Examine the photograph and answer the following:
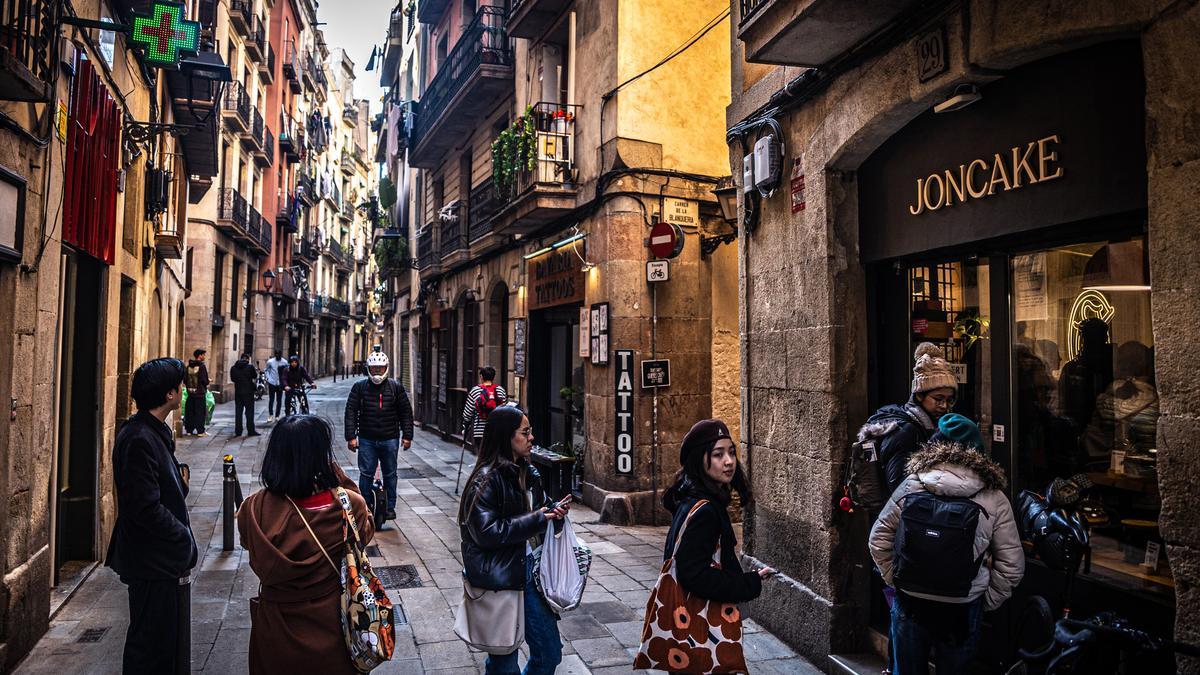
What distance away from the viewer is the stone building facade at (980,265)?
298 cm

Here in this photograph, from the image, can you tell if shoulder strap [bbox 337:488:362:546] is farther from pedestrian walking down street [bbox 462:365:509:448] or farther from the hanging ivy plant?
the hanging ivy plant

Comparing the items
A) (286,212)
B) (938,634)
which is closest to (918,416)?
(938,634)

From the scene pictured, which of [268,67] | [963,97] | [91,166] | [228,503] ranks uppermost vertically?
[268,67]

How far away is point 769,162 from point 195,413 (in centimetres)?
1456

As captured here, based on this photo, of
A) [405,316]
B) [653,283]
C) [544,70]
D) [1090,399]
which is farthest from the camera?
[405,316]

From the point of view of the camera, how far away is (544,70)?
11867 mm

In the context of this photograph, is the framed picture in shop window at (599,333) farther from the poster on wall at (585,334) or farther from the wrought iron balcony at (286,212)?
the wrought iron balcony at (286,212)

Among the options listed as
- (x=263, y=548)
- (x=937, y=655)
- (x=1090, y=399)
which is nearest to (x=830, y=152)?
(x=1090, y=399)

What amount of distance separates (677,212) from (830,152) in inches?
183

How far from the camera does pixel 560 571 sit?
357 cm

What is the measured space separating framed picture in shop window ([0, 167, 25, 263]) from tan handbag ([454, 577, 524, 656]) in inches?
137

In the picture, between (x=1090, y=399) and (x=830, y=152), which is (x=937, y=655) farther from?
(x=830, y=152)

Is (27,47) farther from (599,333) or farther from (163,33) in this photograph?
(599,333)

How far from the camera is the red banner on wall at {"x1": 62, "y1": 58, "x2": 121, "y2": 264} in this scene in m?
5.69
